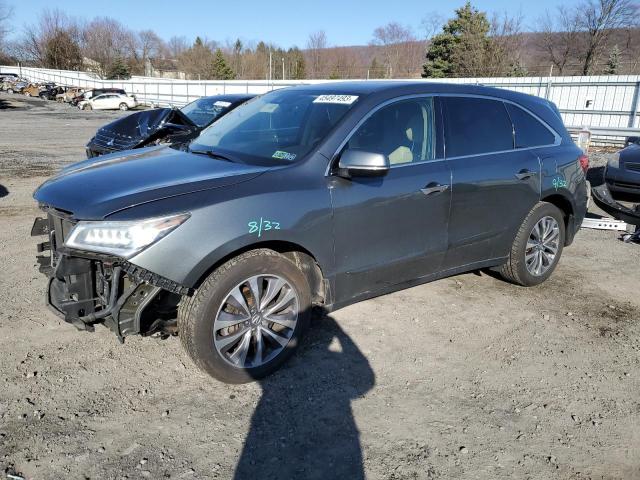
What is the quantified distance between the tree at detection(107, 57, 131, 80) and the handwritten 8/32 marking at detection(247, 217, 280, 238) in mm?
79317

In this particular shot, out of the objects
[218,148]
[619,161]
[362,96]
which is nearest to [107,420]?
[218,148]

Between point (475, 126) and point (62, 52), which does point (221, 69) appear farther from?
point (475, 126)

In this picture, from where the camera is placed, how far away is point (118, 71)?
7544 cm

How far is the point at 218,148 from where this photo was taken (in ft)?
13.0

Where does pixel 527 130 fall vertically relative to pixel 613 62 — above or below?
below

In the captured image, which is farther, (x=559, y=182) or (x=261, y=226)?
(x=559, y=182)

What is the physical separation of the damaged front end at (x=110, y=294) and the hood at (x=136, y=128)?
6.17m

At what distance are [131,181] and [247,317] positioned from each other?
108cm

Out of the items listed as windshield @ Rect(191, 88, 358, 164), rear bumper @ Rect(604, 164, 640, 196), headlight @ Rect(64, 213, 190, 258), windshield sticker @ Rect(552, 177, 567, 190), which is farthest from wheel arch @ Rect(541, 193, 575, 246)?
rear bumper @ Rect(604, 164, 640, 196)

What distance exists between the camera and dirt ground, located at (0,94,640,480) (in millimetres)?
2693

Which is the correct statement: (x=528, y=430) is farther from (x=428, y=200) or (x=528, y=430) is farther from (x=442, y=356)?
(x=428, y=200)

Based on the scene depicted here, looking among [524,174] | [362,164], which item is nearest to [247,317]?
[362,164]

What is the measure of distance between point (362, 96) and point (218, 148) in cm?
113

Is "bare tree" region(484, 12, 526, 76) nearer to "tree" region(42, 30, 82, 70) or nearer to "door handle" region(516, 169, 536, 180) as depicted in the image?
"door handle" region(516, 169, 536, 180)
